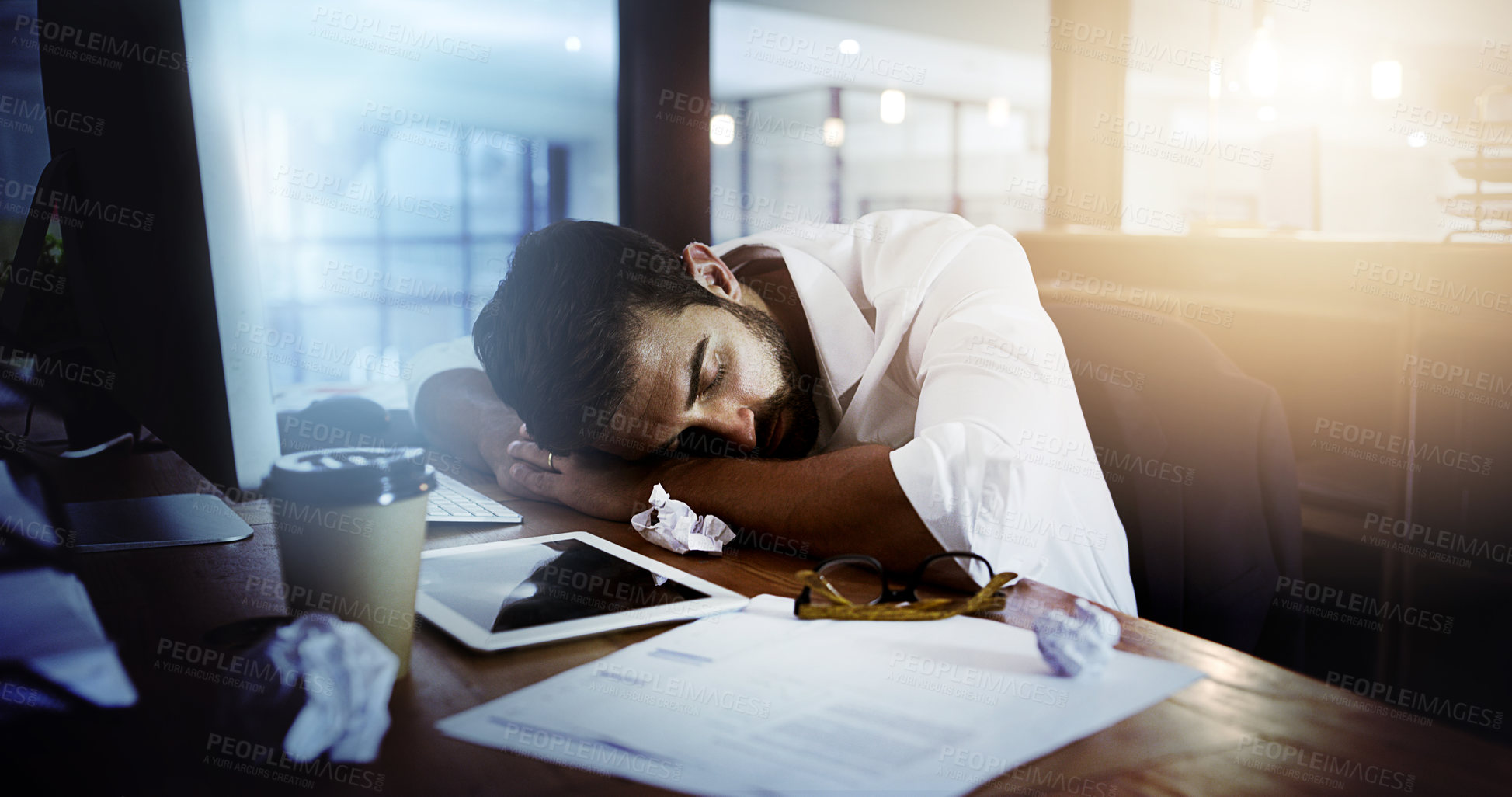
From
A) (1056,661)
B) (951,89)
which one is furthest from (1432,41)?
(1056,661)

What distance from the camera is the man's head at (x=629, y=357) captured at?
1126mm

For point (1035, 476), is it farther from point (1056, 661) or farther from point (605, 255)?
point (605, 255)

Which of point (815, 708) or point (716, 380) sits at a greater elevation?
point (716, 380)

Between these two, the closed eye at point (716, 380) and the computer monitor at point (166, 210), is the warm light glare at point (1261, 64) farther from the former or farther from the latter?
the computer monitor at point (166, 210)

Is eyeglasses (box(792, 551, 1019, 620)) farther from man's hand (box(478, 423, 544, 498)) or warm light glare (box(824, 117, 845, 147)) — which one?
warm light glare (box(824, 117, 845, 147))

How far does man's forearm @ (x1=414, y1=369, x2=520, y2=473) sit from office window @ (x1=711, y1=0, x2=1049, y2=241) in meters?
6.07

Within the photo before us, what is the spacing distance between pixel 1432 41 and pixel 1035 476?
25.5ft

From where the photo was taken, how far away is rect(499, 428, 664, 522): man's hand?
1025 mm

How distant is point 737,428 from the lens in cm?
115

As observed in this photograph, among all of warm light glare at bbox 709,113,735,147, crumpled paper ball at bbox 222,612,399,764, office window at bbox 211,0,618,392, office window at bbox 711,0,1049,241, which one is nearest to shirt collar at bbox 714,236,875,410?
crumpled paper ball at bbox 222,612,399,764

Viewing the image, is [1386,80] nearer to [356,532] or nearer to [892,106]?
[892,106]

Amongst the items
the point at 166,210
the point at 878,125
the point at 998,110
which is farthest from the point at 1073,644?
the point at 998,110

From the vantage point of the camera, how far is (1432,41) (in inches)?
257

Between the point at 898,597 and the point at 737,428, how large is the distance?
0.47m
